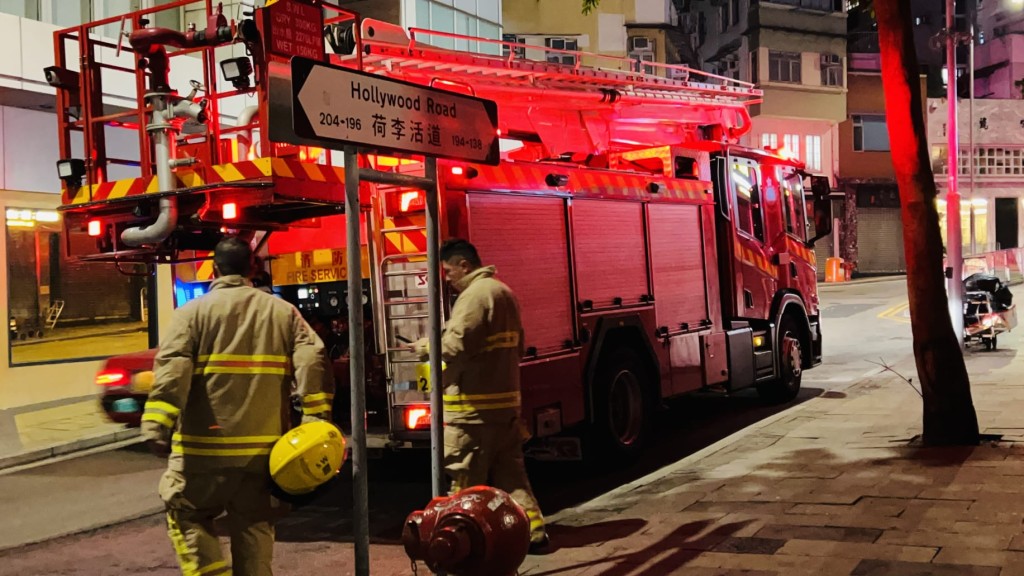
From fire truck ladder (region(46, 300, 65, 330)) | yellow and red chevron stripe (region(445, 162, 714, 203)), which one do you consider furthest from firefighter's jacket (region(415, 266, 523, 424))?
fire truck ladder (region(46, 300, 65, 330))

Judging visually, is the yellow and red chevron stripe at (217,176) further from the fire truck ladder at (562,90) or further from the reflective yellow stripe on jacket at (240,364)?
the reflective yellow stripe on jacket at (240,364)

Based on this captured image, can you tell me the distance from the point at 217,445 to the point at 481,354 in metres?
1.86

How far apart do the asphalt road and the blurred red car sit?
67 cm

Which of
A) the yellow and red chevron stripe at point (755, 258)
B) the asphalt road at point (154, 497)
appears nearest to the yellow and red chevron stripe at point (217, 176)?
the asphalt road at point (154, 497)

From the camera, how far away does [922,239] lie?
7625mm

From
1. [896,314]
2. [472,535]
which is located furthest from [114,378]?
[896,314]

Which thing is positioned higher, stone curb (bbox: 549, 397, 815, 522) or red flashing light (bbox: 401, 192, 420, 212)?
red flashing light (bbox: 401, 192, 420, 212)

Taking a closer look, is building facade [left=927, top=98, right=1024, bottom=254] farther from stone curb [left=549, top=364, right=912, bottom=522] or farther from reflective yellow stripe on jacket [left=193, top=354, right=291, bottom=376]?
reflective yellow stripe on jacket [left=193, top=354, right=291, bottom=376]

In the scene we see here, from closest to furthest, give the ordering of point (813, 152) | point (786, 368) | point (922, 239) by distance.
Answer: point (922, 239) → point (786, 368) → point (813, 152)

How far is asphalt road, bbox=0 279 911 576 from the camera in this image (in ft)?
19.8

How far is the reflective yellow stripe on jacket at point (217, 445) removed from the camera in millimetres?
3861

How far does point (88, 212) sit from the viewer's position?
6.88 meters

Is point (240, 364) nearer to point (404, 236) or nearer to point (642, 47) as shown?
point (404, 236)

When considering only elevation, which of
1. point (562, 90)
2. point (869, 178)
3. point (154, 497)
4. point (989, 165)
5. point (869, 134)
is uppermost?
point (869, 134)
